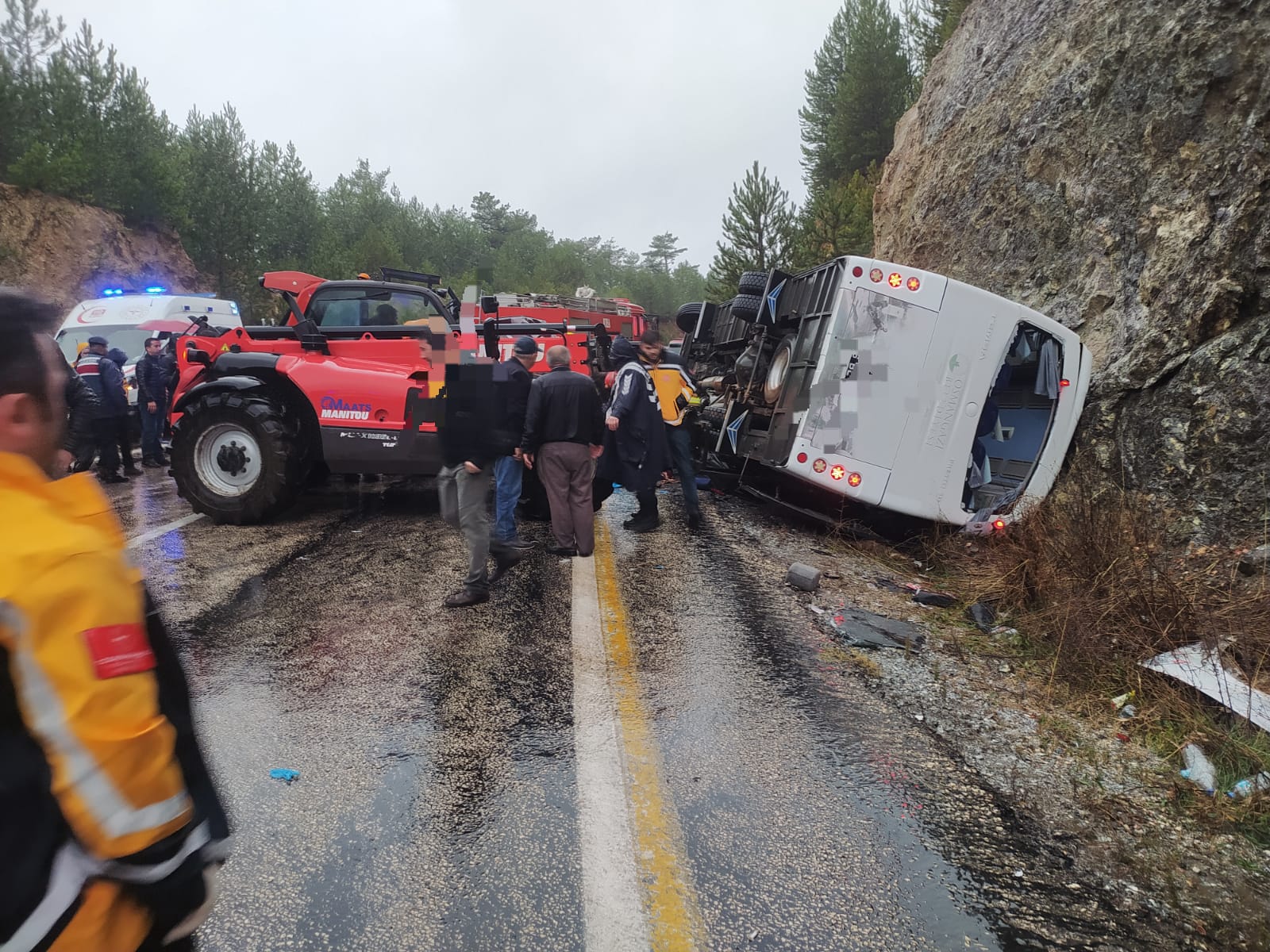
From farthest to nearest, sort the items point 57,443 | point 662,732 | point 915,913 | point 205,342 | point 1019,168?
point 1019,168, point 205,342, point 662,732, point 915,913, point 57,443

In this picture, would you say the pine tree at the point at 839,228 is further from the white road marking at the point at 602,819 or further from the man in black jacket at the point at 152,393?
the white road marking at the point at 602,819

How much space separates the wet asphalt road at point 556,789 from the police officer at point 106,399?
4931 millimetres

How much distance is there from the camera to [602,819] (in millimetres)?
2811

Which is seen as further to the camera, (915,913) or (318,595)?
(318,595)

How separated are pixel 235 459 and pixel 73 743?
656 centimetres

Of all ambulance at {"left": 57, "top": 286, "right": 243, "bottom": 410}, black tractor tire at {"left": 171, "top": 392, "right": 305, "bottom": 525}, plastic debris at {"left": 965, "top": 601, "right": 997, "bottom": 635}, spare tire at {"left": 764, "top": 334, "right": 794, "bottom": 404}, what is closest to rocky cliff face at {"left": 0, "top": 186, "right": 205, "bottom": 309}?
ambulance at {"left": 57, "top": 286, "right": 243, "bottom": 410}

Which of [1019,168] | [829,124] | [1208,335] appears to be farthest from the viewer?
[829,124]

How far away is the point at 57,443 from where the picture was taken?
4.05ft

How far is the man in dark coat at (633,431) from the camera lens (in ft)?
22.3

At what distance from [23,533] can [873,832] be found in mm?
2698

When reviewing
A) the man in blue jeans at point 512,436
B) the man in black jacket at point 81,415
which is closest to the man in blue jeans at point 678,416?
the man in blue jeans at point 512,436

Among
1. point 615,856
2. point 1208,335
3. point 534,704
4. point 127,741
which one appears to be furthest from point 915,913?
point 1208,335

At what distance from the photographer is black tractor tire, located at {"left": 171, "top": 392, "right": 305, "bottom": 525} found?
676 cm

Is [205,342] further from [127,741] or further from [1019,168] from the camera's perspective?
[1019,168]
